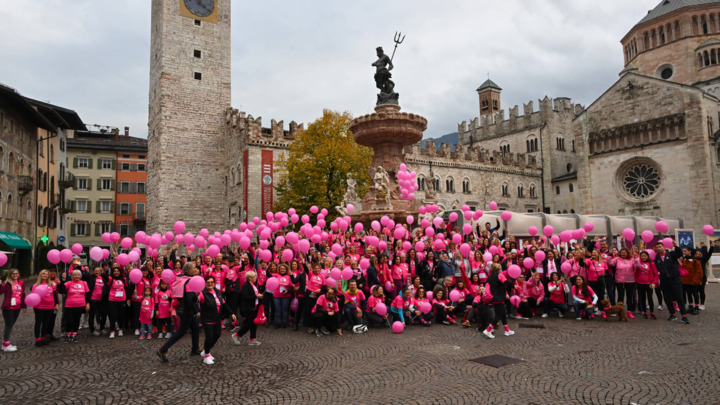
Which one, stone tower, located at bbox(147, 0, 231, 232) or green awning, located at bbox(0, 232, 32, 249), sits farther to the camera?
stone tower, located at bbox(147, 0, 231, 232)

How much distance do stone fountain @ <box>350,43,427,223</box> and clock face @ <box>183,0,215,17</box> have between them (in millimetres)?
26012

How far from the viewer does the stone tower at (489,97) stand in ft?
223

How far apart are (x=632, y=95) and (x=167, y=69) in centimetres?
3651

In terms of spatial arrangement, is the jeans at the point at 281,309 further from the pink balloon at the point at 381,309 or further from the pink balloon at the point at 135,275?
the pink balloon at the point at 135,275

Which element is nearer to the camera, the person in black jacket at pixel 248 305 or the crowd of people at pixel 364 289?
the person in black jacket at pixel 248 305

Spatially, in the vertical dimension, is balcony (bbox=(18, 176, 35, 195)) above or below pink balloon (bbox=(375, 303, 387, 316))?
above

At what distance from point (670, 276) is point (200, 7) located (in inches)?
1466

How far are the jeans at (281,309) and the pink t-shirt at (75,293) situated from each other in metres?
3.68

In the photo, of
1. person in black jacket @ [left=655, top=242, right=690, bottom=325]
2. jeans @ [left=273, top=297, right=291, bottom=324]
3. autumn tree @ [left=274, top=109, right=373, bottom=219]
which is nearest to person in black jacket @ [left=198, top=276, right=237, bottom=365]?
jeans @ [left=273, top=297, right=291, bottom=324]

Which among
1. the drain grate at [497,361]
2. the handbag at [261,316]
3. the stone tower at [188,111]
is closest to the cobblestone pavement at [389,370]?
the drain grate at [497,361]

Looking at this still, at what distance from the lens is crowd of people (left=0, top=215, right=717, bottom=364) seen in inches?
352

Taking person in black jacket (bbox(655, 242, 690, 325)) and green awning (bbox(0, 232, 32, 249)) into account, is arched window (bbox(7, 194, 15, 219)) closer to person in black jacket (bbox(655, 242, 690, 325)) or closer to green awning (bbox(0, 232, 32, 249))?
green awning (bbox(0, 232, 32, 249))

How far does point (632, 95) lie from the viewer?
3797 centimetres

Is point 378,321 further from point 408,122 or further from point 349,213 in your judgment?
point 408,122
